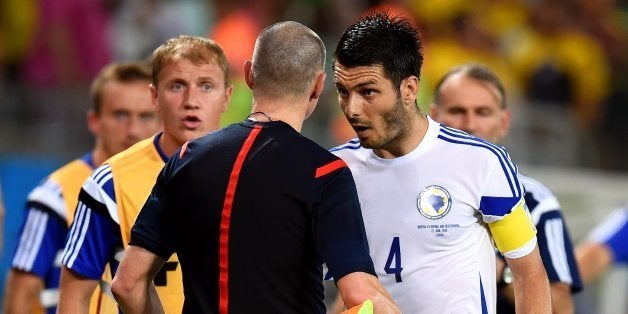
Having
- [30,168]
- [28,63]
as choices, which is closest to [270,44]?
[30,168]

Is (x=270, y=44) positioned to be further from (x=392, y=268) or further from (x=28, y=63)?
(x=28, y=63)

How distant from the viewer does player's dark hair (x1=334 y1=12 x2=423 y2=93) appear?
4965mm

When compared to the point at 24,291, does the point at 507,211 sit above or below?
above

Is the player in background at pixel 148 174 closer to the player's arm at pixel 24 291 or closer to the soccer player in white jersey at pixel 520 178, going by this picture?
the player's arm at pixel 24 291

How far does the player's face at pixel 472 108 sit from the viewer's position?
21.9ft

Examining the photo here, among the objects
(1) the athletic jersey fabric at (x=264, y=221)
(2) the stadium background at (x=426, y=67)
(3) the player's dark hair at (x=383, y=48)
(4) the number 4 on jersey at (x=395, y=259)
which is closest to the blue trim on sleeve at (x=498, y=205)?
(4) the number 4 on jersey at (x=395, y=259)

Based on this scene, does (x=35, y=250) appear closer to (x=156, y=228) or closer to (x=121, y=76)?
(x=121, y=76)

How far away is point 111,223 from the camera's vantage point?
543cm

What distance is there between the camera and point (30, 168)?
10805mm

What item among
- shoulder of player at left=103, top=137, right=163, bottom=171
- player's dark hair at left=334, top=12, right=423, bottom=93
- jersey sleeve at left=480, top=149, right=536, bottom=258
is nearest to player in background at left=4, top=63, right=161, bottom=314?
shoulder of player at left=103, top=137, right=163, bottom=171

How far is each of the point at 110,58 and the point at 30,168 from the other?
1.59 meters

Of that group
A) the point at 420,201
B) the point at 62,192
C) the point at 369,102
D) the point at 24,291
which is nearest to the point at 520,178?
the point at 420,201

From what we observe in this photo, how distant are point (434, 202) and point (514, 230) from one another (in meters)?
0.34

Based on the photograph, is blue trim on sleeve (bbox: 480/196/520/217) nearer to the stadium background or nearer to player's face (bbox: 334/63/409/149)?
player's face (bbox: 334/63/409/149)
